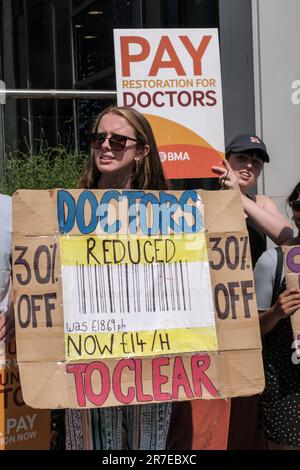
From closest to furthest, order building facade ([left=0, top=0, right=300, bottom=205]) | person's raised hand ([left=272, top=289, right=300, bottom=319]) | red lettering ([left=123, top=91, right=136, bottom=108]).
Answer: person's raised hand ([left=272, top=289, right=300, bottom=319]) < red lettering ([left=123, top=91, right=136, bottom=108]) < building facade ([left=0, top=0, right=300, bottom=205])

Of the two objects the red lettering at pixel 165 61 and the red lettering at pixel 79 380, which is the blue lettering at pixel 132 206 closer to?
the red lettering at pixel 79 380

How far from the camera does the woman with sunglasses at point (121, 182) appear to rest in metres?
3.10

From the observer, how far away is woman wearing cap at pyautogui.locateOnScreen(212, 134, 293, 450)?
12.3ft

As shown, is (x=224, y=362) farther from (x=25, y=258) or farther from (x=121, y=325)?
(x=25, y=258)

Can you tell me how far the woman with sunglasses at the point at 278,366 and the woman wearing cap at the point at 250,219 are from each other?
317mm

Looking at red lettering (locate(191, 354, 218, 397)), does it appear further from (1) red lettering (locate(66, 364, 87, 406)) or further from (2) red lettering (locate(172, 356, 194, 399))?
(1) red lettering (locate(66, 364, 87, 406))

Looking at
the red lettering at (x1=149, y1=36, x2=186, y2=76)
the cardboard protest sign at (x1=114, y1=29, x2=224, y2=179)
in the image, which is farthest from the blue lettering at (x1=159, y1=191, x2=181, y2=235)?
the red lettering at (x1=149, y1=36, x2=186, y2=76)

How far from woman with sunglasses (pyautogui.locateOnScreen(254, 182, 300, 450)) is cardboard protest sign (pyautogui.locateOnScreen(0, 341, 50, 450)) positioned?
3.01 ft

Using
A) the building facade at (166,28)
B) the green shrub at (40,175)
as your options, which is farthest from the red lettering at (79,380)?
the building facade at (166,28)

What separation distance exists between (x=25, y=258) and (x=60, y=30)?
9.82 meters

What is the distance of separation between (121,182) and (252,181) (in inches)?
36.0

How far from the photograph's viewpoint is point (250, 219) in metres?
3.85

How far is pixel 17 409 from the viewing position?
11.0ft
